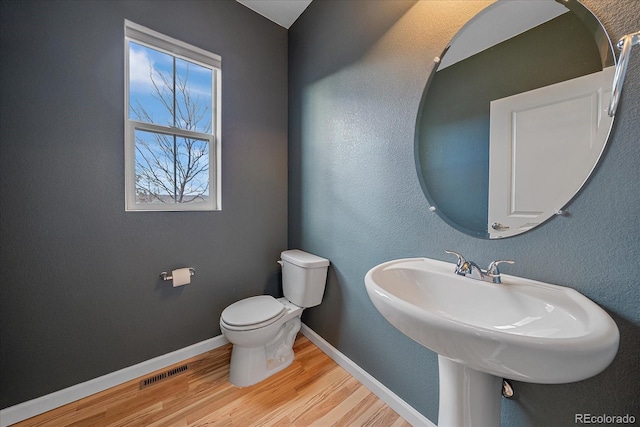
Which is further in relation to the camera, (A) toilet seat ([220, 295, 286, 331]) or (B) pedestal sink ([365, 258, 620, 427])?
(A) toilet seat ([220, 295, 286, 331])

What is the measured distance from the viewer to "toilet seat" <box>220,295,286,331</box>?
1.33 metres

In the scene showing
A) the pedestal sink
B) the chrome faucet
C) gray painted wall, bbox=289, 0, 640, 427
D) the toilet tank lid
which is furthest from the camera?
the toilet tank lid

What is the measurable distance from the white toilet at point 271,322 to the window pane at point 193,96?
3.88 ft

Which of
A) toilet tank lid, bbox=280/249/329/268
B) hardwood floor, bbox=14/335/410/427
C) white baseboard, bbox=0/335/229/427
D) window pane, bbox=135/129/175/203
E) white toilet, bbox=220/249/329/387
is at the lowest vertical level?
hardwood floor, bbox=14/335/410/427

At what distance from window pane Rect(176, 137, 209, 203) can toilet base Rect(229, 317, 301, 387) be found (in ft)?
3.53

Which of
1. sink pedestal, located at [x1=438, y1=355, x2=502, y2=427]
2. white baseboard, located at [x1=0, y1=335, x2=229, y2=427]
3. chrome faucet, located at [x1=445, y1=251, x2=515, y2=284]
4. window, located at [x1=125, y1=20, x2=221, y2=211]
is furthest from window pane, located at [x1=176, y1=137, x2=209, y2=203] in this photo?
sink pedestal, located at [x1=438, y1=355, x2=502, y2=427]

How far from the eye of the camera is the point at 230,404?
49.3 inches

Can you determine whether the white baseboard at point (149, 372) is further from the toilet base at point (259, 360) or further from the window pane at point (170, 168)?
the window pane at point (170, 168)

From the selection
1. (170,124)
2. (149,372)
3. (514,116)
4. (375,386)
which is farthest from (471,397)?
(170,124)

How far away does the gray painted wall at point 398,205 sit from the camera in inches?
25.4

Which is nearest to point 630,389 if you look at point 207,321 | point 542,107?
point 542,107

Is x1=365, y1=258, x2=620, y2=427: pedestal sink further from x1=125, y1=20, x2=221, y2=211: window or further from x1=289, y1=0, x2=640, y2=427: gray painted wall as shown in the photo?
x1=125, y1=20, x2=221, y2=211: window

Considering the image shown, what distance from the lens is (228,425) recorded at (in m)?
1.13

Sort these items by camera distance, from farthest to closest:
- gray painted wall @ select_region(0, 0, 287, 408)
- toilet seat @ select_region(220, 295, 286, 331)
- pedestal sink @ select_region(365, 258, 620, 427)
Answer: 1. toilet seat @ select_region(220, 295, 286, 331)
2. gray painted wall @ select_region(0, 0, 287, 408)
3. pedestal sink @ select_region(365, 258, 620, 427)
